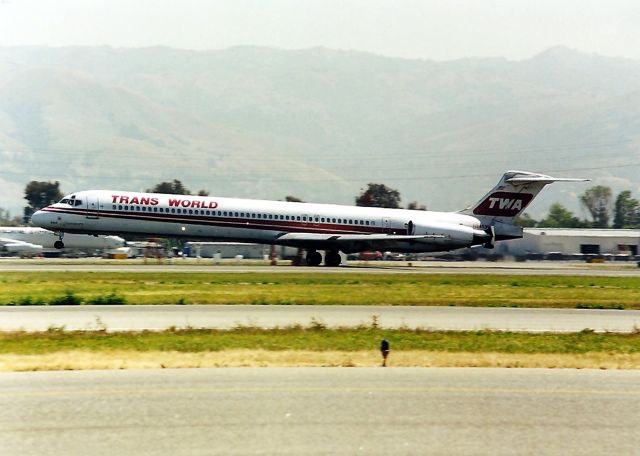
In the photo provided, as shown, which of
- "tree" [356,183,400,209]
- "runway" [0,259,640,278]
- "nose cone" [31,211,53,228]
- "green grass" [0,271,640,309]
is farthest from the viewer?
"tree" [356,183,400,209]

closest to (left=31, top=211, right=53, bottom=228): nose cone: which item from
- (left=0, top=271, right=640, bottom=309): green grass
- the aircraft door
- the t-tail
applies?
the aircraft door

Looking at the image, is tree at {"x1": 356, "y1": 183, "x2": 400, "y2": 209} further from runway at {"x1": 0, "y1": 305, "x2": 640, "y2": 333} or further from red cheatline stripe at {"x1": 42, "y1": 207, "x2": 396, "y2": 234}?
runway at {"x1": 0, "y1": 305, "x2": 640, "y2": 333}

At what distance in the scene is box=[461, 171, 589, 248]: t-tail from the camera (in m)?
65.6

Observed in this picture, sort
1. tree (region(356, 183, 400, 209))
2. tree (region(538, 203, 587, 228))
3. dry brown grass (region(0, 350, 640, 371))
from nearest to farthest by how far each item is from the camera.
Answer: dry brown grass (region(0, 350, 640, 371)) < tree (region(356, 183, 400, 209)) < tree (region(538, 203, 587, 228))

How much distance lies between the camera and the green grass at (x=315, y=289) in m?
33.1

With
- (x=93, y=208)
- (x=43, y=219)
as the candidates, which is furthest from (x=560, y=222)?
(x=43, y=219)

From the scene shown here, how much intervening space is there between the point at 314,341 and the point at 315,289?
53.8ft

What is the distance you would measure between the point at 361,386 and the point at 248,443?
4225 mm

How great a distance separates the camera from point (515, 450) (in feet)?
38.5

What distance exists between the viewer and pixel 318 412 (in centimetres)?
1351

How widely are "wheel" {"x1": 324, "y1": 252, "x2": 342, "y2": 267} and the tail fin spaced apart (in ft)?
36.5

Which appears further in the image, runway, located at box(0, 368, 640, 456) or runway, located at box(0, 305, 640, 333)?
runway, located at box(0, 305, 640, 333)

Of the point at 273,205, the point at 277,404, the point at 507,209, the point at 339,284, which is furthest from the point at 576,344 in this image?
the point at 507,209

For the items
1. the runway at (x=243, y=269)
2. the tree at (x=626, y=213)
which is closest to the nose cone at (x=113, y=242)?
the runway at (x=243, y=269)
